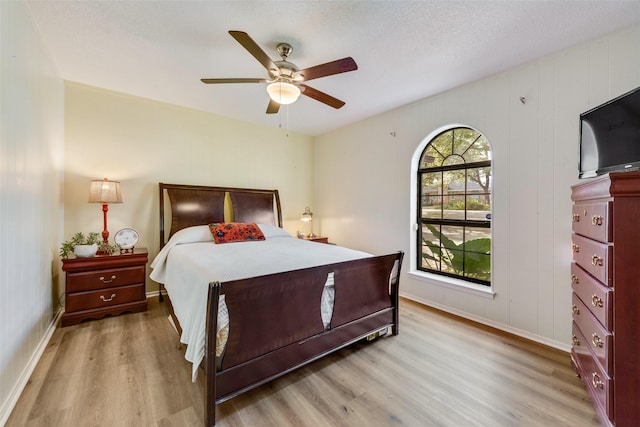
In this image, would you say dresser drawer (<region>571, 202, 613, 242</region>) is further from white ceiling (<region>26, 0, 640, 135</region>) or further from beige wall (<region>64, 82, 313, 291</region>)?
beige wall (<region>64, 82, 313, 291</region>)

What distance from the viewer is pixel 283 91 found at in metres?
2.17

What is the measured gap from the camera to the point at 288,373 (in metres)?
1.96

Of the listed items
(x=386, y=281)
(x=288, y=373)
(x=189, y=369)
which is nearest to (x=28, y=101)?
(x=189, y=369)

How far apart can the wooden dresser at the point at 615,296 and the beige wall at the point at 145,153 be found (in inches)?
158

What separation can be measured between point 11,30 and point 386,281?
3.16m

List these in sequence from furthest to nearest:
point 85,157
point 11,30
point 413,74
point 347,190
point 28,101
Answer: point 347,190
point 85,157
point 413,74
point 28,101
point 11,30

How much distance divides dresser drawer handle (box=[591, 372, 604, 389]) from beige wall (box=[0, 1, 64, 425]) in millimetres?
3253

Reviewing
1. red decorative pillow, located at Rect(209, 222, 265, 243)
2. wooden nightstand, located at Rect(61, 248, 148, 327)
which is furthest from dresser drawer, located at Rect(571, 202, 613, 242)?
wooden nightstand, located at Rect(61, 248, 148, 327)

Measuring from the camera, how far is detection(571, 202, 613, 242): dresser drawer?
Result: 4.34 ft

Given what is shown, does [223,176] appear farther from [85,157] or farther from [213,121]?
[85,157]

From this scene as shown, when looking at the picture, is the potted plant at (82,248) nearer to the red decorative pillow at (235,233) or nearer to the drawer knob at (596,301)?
the red decorative pillow at (235,233)

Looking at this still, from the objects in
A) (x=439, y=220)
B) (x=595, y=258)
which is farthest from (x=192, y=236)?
(x=595, y=258)

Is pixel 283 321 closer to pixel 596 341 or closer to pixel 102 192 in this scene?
pixel 596 341

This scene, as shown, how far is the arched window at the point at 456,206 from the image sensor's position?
2930mm
